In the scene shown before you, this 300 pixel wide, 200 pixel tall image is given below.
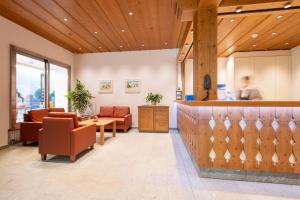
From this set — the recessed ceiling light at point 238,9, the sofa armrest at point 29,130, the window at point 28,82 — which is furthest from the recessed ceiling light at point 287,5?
the window at point 28,82

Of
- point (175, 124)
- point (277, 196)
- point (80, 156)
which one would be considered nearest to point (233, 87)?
point (175, 124)

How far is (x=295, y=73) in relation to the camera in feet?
20.6

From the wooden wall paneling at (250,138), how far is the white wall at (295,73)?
5.22 m

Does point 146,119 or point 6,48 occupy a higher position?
point 6,48

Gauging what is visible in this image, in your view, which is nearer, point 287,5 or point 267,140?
point 267,140

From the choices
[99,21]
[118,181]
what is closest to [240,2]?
[99,21]

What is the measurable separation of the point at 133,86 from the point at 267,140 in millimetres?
5571

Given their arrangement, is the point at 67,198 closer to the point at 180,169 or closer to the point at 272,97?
the point at 180,169

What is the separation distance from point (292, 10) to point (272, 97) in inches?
175

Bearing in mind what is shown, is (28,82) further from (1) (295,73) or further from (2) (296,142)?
(1) (295,73)

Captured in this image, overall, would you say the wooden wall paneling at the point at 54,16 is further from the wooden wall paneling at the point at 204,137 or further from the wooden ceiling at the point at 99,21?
the wooden wall paneling at the point at 204,137

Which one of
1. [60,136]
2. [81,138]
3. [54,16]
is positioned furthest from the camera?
[54,16]

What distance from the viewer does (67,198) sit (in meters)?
2.12

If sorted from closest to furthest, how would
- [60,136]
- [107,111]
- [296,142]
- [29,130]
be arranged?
1. [296,142]
2. [60,136]
3. [29,130]
4. [107,111]
